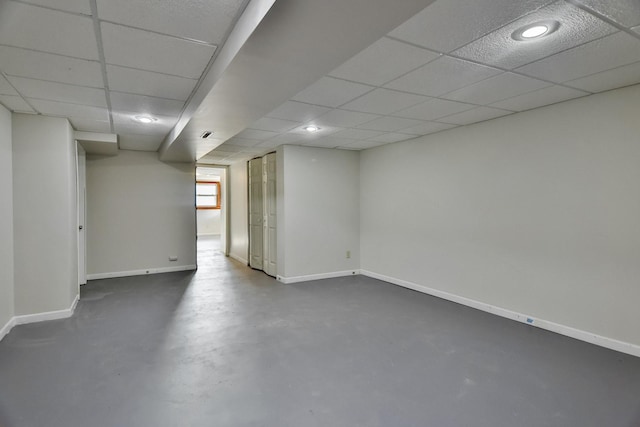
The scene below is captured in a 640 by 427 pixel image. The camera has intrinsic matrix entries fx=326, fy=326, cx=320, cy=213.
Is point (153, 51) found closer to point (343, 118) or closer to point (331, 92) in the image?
point (331, 92)

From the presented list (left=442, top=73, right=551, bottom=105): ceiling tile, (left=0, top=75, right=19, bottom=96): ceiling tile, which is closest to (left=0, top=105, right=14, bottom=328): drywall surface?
(left=0, top=75, right=19, bottom=96): ceiling tile

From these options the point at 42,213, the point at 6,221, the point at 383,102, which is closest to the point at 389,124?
the point at 383,102

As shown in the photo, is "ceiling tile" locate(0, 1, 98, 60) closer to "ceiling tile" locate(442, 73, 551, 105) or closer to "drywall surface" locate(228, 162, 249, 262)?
"ceiling tile" locate(442, 73, 551, 105)

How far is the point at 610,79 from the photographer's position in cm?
265

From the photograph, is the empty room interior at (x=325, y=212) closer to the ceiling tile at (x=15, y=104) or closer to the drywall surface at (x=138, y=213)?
the ceiling tile at (x=15, y=104)

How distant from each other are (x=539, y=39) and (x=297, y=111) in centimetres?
217

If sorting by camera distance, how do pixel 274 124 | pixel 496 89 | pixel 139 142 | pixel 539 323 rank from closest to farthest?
pixel 496 89, pixel 539 323, pixel 274 124, pixel 139 142

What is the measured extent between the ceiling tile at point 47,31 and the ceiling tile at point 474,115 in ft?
11.1

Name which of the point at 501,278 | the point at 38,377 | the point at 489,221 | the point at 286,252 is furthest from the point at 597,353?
the point at 38,377

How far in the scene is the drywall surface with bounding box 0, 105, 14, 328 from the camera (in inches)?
127

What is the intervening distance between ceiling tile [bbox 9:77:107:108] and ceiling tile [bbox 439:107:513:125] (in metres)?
3.58

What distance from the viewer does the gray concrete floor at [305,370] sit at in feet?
6.74

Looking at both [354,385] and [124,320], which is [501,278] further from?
[124,320]

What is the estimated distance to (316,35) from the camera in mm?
1617
